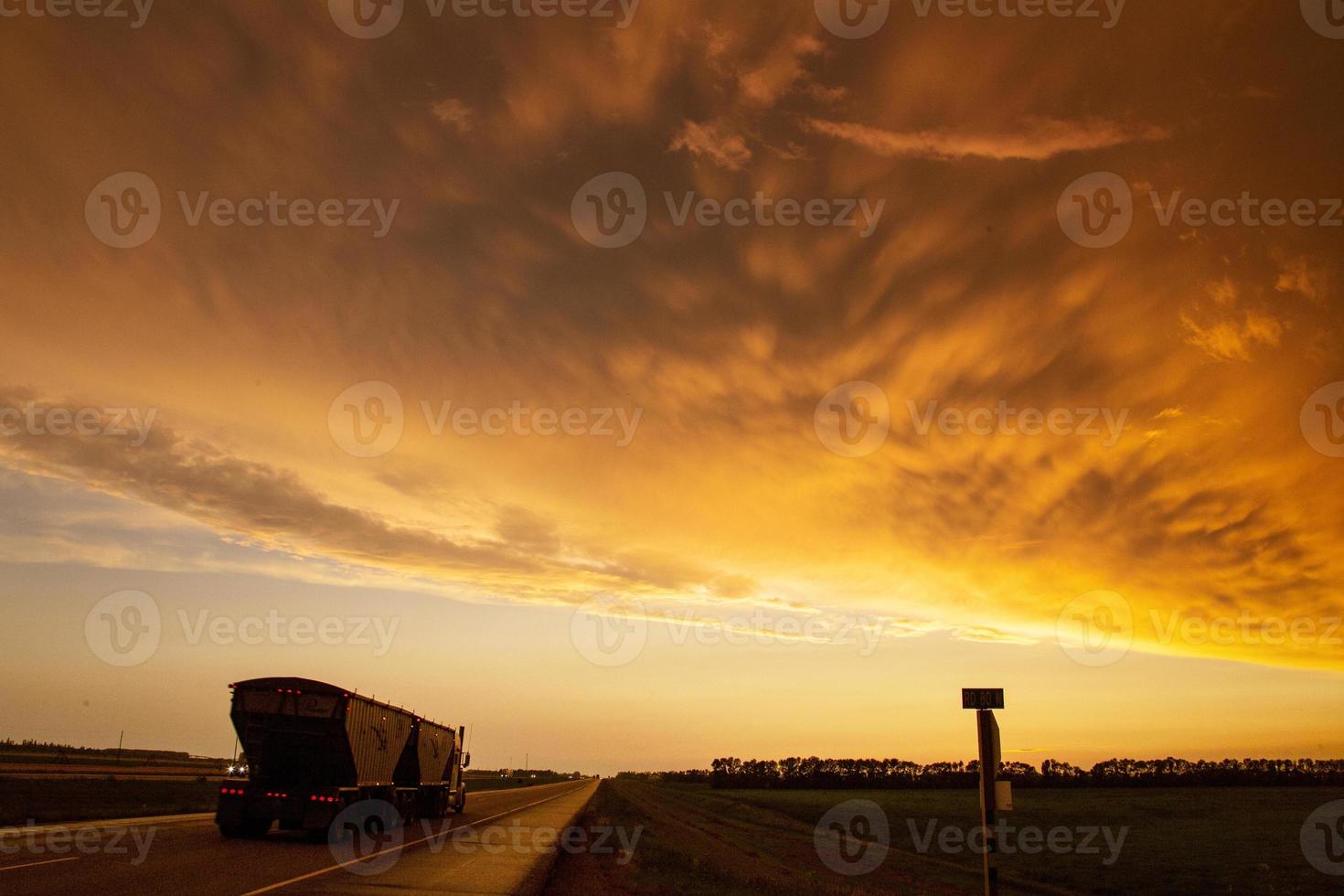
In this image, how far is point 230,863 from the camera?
16484 mm

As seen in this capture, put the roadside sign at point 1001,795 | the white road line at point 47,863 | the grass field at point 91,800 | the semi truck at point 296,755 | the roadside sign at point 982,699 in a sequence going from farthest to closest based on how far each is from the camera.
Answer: the grass field at point 91,800 < the semi truck at point 296,755 < the white road line at point 47,863 < the roadside sign at point 982,699 < the roadside sign at point 1001,795

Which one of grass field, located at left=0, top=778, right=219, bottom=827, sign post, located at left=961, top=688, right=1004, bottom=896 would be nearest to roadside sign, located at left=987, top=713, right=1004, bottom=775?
sign post, located at left=961, top=688, right=1004, bottom=896

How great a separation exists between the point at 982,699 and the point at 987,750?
0.76 m

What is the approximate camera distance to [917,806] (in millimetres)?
98062

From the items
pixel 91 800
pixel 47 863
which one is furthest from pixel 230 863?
pixel 91 800

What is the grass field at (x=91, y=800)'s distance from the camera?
28684 mm

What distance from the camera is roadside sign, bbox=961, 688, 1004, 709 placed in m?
12.6

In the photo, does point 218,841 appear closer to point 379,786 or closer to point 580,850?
point 379,786

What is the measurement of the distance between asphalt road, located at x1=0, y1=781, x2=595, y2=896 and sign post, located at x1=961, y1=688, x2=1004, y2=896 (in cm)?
858

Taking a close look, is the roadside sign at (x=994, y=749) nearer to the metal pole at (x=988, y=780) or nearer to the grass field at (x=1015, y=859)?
the metal pole at (x=988, y=780)

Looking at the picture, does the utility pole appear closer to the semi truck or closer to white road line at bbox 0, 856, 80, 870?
white road line at bbox 0, 856, 80, 870

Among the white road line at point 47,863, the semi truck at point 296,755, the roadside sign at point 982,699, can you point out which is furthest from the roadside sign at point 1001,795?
the semi truck at point 296,755

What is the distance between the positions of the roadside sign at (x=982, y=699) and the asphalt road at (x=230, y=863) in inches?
355

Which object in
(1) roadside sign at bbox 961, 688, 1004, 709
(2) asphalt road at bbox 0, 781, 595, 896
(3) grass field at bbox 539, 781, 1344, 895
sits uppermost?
(1) roadside sign at bbox 961, 688, 1004, 709
